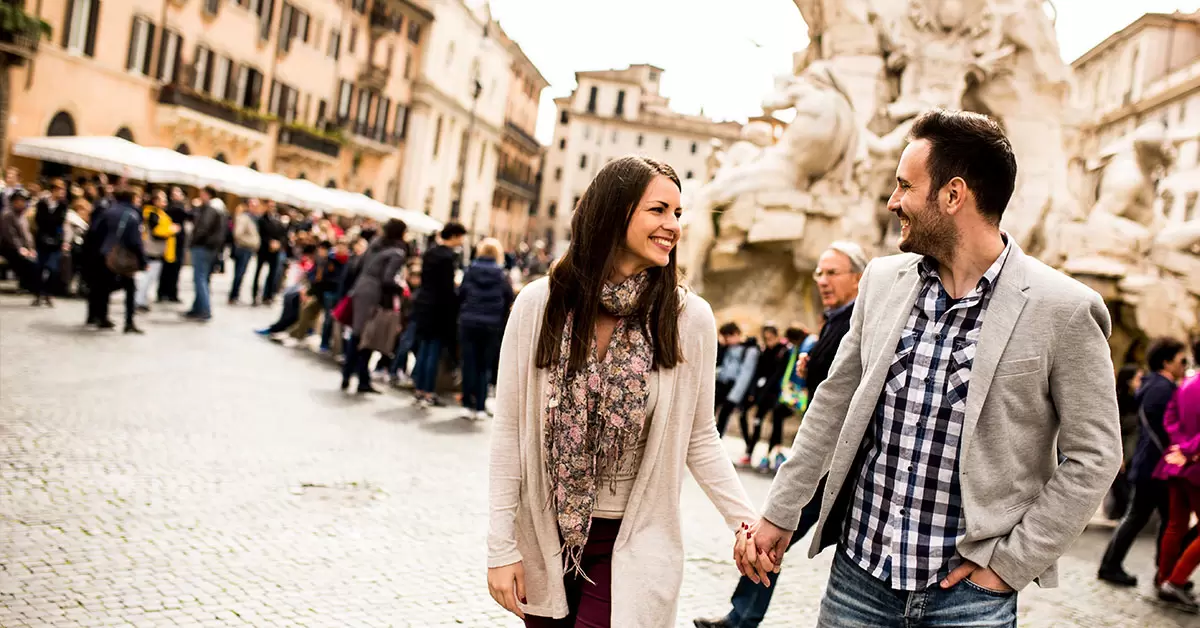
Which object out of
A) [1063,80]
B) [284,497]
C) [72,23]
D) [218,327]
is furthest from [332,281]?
[72,23]

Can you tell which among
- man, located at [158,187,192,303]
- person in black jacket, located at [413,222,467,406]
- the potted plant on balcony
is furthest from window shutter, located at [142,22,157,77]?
person in black jacket, located at [413,222,467,406]

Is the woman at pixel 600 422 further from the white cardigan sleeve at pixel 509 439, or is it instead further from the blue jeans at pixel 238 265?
the blue jeans at pixel 238 265

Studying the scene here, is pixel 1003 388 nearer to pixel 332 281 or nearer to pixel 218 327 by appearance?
pixel 332 281

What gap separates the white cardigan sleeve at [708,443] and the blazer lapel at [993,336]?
665 millimetres

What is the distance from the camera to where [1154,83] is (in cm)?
4756

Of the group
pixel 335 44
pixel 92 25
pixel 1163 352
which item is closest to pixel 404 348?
pixel 1163 352

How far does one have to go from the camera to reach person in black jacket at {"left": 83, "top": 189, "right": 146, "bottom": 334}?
11.1 meters

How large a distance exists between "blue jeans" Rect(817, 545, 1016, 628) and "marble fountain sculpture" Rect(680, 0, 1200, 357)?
10207 mm

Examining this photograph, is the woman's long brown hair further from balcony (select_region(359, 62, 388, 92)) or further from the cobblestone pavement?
balcony (select_region(359, 62, 388, 92))

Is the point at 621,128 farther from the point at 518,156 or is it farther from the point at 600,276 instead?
the point at 600,276

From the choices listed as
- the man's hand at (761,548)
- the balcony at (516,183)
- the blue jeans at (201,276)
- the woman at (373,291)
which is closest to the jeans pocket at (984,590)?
the man's hand at (761,548)

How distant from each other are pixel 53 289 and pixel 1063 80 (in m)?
14.3

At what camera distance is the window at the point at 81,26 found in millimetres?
26922

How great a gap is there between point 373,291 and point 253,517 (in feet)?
16.6
